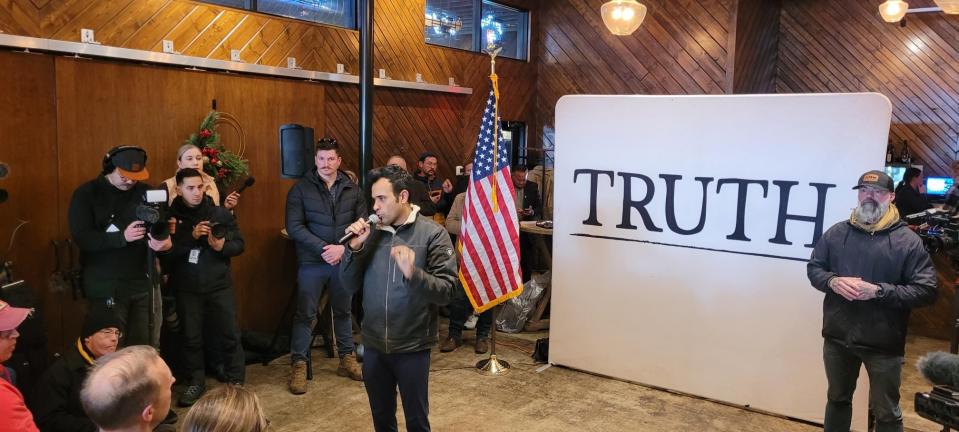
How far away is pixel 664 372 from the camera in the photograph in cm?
467

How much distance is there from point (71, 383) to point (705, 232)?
3.70 metres

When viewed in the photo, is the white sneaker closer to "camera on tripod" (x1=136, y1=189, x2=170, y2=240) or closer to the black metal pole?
the black metal pole

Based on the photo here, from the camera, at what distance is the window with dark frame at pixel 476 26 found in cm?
754

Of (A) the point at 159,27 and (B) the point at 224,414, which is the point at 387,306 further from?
(A) the point at 159,27

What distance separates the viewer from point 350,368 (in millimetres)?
4793

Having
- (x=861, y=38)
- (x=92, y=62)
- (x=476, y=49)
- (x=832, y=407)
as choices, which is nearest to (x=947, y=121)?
(x=861, y=38)

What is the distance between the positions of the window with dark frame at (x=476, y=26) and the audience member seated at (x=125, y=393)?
19.0 feet

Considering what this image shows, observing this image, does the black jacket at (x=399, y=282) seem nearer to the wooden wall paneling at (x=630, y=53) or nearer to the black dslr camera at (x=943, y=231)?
the black dslr camera at (x=943, y=231)

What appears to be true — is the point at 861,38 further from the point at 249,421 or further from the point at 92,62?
the point at 249,421

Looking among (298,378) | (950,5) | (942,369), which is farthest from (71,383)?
(950,5)

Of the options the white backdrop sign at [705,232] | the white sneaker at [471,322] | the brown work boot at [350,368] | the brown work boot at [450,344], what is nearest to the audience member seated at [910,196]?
the white backdrop sign at [705,232]

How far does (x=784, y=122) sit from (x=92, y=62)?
4.46 metres

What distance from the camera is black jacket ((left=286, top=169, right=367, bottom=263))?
4.64 m

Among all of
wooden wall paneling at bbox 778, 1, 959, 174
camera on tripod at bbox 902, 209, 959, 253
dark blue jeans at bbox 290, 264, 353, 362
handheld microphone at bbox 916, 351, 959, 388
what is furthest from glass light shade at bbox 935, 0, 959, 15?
dark blue jeans at bbox 290, 264, 353, 362
